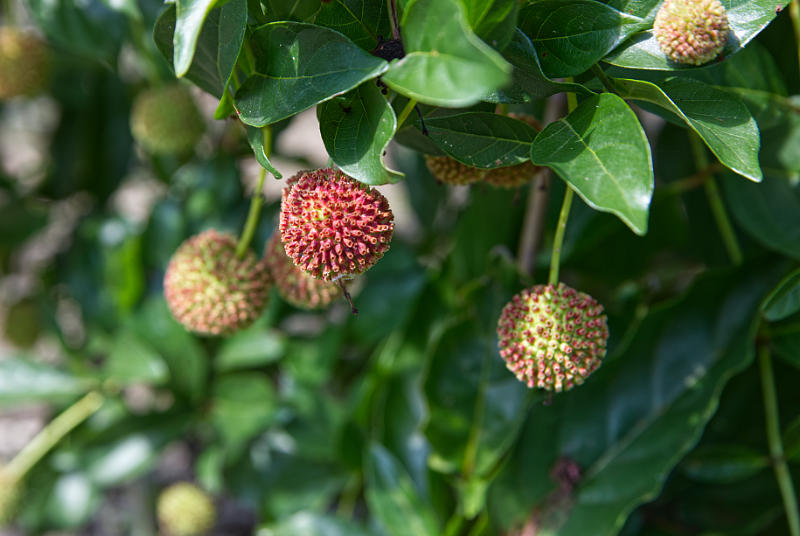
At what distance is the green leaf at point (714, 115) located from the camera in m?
0.45

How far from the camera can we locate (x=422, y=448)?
92 centimetres

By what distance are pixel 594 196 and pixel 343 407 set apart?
0.75 m

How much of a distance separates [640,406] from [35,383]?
0.89 m

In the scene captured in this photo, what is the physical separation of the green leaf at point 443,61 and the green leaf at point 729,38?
0.16 m

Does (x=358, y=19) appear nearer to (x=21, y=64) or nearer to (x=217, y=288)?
(x=217, y=288)

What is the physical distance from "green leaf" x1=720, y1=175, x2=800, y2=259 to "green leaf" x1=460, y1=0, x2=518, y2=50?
17.4 inches

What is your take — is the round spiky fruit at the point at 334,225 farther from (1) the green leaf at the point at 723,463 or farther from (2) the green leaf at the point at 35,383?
(2) the green leaf at the point at 35,383

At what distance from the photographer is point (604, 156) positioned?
434 millimetres

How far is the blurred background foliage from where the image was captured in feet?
2.50

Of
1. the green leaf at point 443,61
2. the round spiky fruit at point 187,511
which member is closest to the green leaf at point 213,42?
the green leaf at point 443,61

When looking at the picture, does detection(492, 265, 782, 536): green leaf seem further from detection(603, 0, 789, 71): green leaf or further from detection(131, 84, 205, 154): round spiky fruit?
detection(131, 84, 205, 154): round spiky fruit

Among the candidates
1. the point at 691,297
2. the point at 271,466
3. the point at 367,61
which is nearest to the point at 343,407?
the point at 271,466

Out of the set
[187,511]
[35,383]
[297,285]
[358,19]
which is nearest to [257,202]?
[297,285]

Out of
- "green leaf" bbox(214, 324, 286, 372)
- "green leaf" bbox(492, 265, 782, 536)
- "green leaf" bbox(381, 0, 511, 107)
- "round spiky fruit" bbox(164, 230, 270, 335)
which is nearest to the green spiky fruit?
"green leaf" bbox(214, 324, 286, 372)
